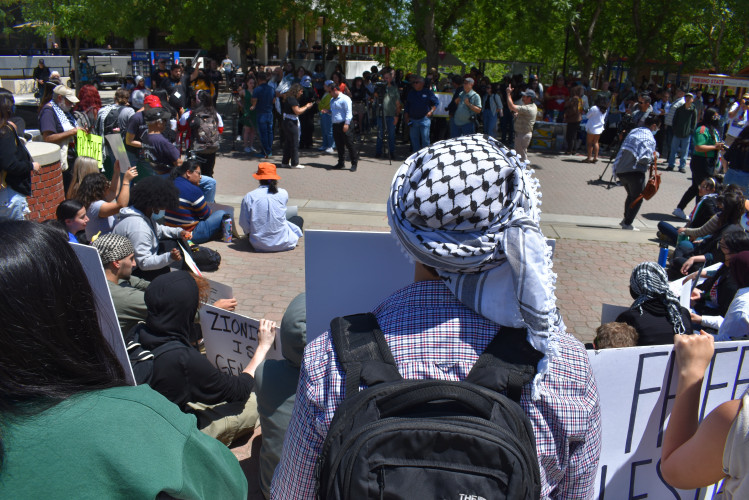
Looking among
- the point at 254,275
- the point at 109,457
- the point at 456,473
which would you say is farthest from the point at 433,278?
the point at 254,275

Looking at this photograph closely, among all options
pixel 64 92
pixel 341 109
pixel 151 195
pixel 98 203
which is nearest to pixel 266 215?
pixel 98 203

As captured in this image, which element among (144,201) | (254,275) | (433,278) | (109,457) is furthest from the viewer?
(254,275)

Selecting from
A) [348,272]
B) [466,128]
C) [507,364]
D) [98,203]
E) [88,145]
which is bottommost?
[98,203]

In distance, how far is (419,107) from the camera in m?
13.5

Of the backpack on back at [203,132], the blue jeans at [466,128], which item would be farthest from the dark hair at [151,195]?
the blue jeans at [466,128]

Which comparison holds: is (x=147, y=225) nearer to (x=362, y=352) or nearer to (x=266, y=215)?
(x=266, y=215)

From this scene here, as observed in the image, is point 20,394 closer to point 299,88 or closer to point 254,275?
point 254,275

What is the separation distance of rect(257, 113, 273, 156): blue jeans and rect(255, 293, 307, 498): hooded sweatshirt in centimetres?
1117

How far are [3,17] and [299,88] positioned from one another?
3502 centimetres

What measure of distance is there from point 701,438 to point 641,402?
0.82 metres

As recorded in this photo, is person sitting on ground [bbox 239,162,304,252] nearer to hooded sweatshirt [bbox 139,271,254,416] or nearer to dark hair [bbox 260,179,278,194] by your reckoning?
dark hair [bbox 260,179,278,194]

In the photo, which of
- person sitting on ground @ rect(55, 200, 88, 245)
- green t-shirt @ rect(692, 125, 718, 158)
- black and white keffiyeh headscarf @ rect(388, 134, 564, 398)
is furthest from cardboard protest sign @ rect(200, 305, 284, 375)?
green t-shirt @ rect(692, 125, 718, 158)

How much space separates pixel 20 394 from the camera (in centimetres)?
105

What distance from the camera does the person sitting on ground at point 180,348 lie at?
10.4 feet
